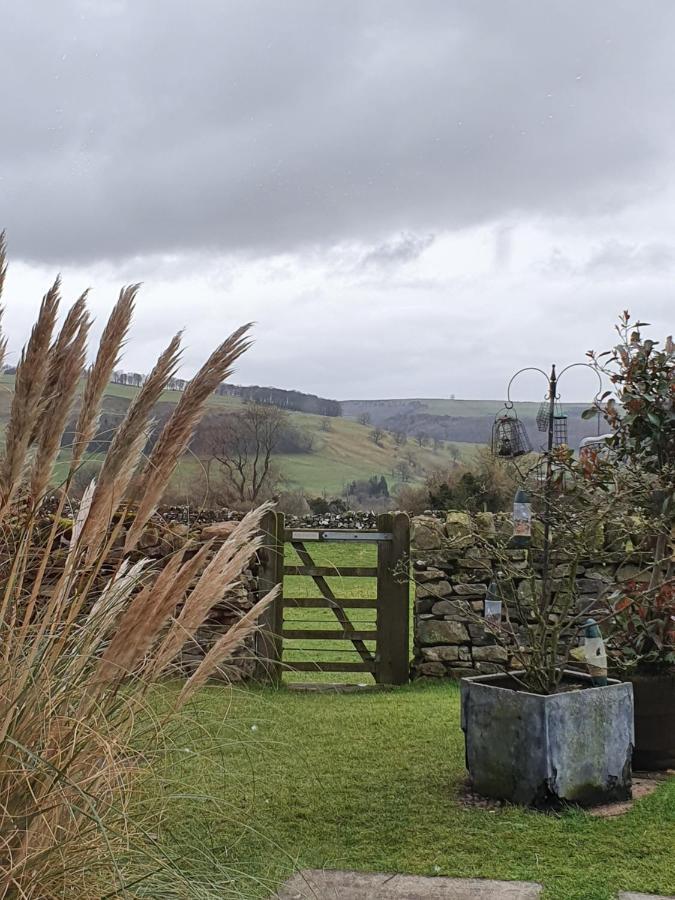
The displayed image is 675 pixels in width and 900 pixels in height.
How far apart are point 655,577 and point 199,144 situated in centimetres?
518

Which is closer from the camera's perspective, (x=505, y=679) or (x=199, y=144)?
(x=505, y=679)

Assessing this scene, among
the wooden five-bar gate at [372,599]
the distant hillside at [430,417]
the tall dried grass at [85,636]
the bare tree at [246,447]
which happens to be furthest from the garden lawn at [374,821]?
the distant hillside at [430,417]

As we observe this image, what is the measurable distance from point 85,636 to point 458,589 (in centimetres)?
486

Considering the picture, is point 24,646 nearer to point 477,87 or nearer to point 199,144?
point 199,144

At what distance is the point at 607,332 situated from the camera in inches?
187

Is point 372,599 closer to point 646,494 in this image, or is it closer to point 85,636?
point 646,494

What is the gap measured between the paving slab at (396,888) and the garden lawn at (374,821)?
53 mm

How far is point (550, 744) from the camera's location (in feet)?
11.2

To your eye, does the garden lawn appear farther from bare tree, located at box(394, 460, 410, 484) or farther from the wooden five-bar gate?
bare tree, located at box(394, 460, 410, 484)

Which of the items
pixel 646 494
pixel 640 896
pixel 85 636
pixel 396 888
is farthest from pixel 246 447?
pixel 85 636

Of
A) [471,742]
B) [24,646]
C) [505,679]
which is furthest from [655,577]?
[24,646]

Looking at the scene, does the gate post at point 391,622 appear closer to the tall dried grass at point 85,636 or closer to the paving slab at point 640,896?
the paving slab at point 640,896

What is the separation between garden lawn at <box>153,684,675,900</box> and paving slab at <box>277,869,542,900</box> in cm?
5

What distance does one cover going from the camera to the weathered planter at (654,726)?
4.13 meters
